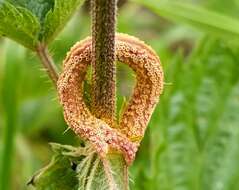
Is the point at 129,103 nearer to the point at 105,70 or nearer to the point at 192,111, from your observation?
the point at 105,70

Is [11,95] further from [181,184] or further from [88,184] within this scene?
[88,184]

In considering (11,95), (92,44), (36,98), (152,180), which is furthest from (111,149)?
(36,98)

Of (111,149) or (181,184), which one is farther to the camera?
(181,184)

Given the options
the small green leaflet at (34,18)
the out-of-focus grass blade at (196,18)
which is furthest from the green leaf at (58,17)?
the out-of-focus grass blade at (196,18)

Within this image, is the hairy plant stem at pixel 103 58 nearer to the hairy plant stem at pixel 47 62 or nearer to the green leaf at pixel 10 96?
the hairy plant stem at pixel 47 62

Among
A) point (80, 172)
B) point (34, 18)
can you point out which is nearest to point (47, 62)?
point (34, 18)
